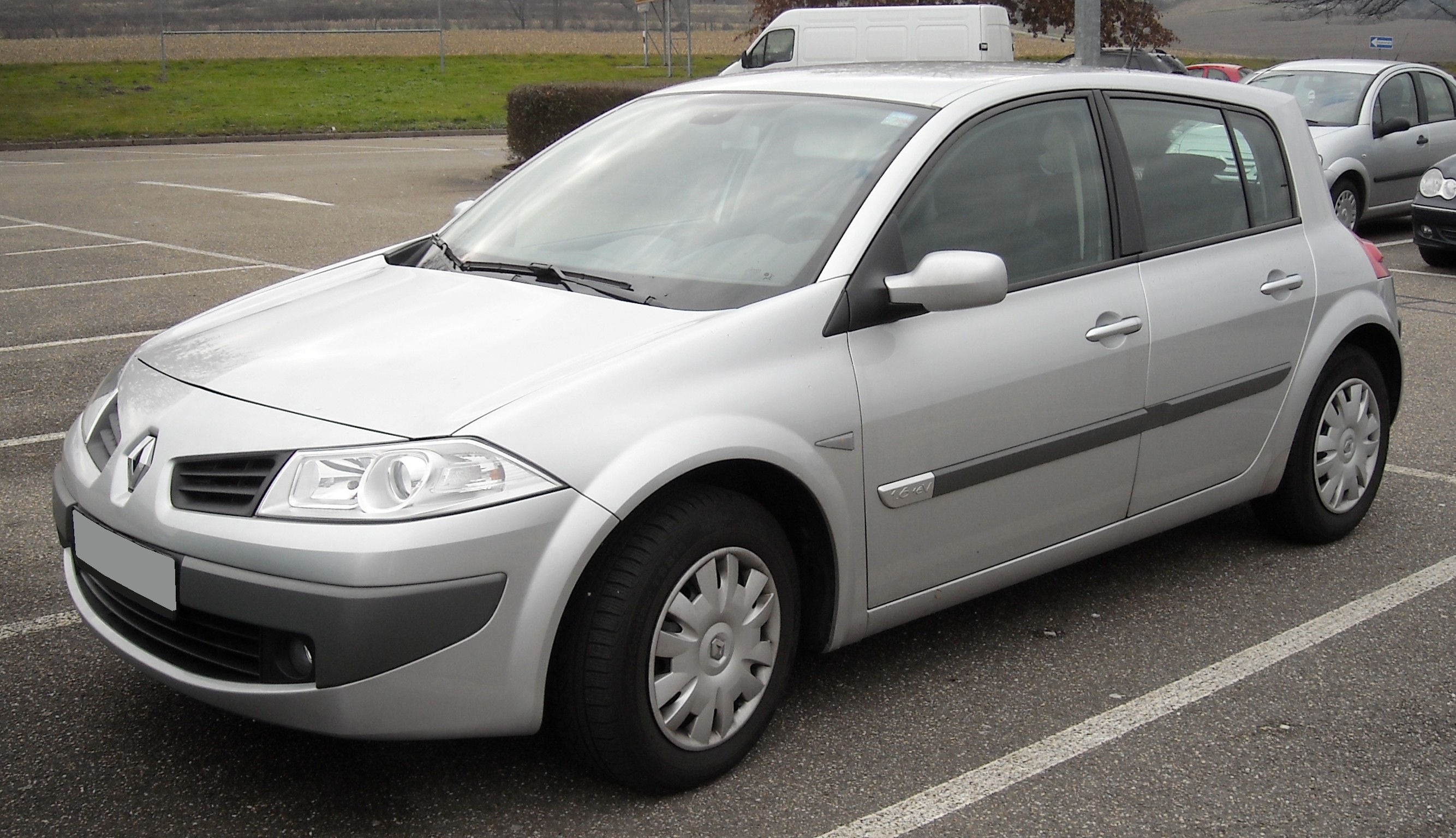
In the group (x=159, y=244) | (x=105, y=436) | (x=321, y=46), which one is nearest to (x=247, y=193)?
(x=159, y=244)

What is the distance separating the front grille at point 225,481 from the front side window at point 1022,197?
1606mm

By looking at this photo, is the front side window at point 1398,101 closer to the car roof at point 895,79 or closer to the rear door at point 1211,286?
the rear door at point 1211,286

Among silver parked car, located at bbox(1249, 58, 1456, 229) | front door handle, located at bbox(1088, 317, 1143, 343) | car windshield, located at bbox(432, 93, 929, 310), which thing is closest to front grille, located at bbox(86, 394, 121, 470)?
car windshield, located at bbox(432, 93, 929, 310)

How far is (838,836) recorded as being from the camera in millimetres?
2863

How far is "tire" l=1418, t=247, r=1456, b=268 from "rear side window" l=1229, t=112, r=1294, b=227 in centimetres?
731

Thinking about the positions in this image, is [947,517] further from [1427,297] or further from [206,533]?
[1427,297]

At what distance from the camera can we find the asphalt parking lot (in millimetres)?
2943

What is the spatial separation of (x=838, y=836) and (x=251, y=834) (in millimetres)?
1234

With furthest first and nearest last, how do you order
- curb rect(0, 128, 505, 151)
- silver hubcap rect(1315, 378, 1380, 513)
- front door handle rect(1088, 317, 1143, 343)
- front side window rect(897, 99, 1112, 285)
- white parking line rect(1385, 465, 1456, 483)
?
curb rect(0, 128, 505, 151)
white parking line rect(1385, 465, 1456, 483)
silver hubcap rect(1315, 378, 1380, 513)
front door handle rect(1088, 317, 1143, 343)
front side window rect(897, 99, 1112, 285)

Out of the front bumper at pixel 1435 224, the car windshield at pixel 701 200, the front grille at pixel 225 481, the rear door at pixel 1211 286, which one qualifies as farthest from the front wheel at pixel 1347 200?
the front grille at pixel 225 481

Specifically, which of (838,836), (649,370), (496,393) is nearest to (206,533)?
(496,393)

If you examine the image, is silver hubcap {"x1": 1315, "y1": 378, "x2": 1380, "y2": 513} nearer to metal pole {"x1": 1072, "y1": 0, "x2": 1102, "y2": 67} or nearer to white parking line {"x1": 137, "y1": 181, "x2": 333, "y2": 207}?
metal pole {"x1": 1072, "y1": 0, "x2": 1102, "y2": 67}

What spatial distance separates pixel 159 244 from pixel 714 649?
33.6ft

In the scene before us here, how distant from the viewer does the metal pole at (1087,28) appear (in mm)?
12461
